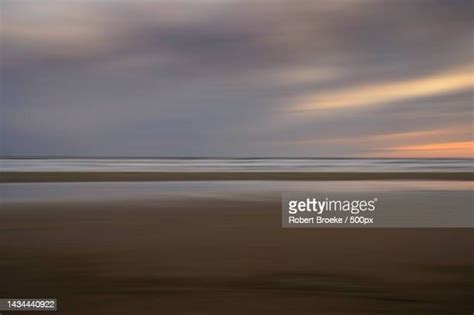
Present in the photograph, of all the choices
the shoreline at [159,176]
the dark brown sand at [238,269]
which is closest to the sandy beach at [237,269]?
the dark brown sand at [238,269]

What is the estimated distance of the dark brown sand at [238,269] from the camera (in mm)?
2609

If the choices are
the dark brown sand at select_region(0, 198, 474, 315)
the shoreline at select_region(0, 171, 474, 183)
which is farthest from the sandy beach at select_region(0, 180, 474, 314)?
the shoreline at select_region(0, 171, 474, 183)

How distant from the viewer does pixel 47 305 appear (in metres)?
2.46

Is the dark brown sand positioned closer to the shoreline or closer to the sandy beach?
the sandy beach

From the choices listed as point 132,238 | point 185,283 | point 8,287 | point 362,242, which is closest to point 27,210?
point 132,238

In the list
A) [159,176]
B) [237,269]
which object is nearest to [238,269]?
[237,269]

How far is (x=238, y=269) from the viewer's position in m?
3.02

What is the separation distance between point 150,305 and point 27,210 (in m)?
2.55

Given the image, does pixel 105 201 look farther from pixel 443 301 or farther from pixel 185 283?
pixel 443 301

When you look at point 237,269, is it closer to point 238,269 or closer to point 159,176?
point 238,269

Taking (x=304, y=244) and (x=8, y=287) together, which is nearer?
(x=8, y=287)

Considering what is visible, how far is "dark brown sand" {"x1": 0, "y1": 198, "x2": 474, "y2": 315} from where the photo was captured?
2609 millimetres

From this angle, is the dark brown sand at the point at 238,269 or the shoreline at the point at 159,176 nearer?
the dark brown sand at the point at 238,269

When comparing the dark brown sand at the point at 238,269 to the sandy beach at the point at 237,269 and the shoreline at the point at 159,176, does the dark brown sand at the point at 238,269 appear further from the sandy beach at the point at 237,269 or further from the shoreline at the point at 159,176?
the shoreline at the point at 159,176
